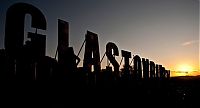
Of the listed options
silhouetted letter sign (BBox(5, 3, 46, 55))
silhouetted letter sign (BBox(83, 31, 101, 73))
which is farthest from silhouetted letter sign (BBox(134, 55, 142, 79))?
silhouetted letter sign (BBox(5, 3, 46, 55))

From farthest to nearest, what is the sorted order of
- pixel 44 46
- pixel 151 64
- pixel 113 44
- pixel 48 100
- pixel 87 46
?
pixel 151 64, pixel 113 44, pixel 87 46, pixel 44 46, pixel 48 100

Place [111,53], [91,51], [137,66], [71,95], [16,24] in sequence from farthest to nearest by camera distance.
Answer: [137,66], [111,53], [91,51], [16,24], [71,95]

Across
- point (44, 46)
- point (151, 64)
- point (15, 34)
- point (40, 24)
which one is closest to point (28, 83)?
point (15, 34)

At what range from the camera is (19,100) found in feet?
17.6

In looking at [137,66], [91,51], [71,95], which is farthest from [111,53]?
[71,95]

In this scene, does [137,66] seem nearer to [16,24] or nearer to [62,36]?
[62,36]

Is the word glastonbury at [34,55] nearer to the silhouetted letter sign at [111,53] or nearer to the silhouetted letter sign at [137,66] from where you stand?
the silhouetted letter sign at [111,53]

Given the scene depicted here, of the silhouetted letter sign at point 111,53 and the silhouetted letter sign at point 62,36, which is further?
the silhouetted letter sign at point 111,53

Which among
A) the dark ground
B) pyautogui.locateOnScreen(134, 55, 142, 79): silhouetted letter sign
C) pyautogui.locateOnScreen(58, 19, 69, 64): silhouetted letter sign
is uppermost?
pyautogui.locateOnScreen(58, 19, 69, 64): silhouetted letter sign

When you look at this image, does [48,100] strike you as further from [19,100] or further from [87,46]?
[87,46]

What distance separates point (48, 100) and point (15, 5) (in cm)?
328

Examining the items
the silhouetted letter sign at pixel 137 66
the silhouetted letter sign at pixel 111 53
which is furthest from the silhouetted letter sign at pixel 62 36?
the silhouetted letter sign at pixel 137 66

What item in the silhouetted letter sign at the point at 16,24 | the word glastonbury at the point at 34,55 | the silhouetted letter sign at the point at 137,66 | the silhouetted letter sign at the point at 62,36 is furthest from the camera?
the silhouetted letter sign at the point at 137,66

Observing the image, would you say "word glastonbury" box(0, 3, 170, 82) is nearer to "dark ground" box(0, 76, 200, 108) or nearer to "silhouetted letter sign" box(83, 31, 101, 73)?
"dark ground" box(0, 76, 200, 108)
